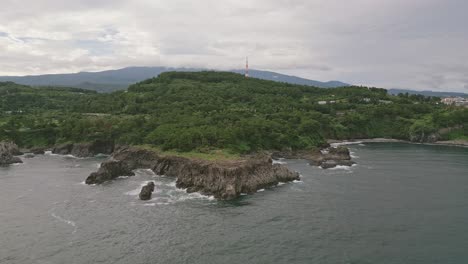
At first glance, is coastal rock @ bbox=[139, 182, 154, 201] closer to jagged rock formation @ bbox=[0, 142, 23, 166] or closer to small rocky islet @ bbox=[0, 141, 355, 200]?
small rocky islet @ bbox=[0, 141, 355, 200]

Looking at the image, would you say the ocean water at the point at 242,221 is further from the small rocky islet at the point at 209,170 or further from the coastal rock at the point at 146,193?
the small rocky islet at the point at 209,170

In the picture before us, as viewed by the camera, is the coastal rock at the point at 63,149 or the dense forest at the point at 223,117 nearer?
the dense forest at the point at 223,117

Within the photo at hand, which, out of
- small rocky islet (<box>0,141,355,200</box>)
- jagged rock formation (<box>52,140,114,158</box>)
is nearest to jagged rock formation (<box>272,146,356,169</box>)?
small rocky islet (<box>0,141,355,200</box>)

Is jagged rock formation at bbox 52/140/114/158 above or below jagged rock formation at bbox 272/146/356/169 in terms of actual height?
below

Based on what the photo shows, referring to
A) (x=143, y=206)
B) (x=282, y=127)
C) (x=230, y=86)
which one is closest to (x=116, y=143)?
(x=282, y=127)

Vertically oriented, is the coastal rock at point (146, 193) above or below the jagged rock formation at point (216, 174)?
below

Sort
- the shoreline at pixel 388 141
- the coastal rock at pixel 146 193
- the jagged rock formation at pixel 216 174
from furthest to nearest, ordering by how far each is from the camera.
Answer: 1. the shoreline at pixel 388 141
2. the jagged rock formation at pixel 216 174
3. the coastal rock at pixel 146 193

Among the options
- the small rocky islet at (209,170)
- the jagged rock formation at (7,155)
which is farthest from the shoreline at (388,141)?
the jagged rock formation at (7,155)

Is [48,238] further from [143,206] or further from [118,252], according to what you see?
[143,206]
